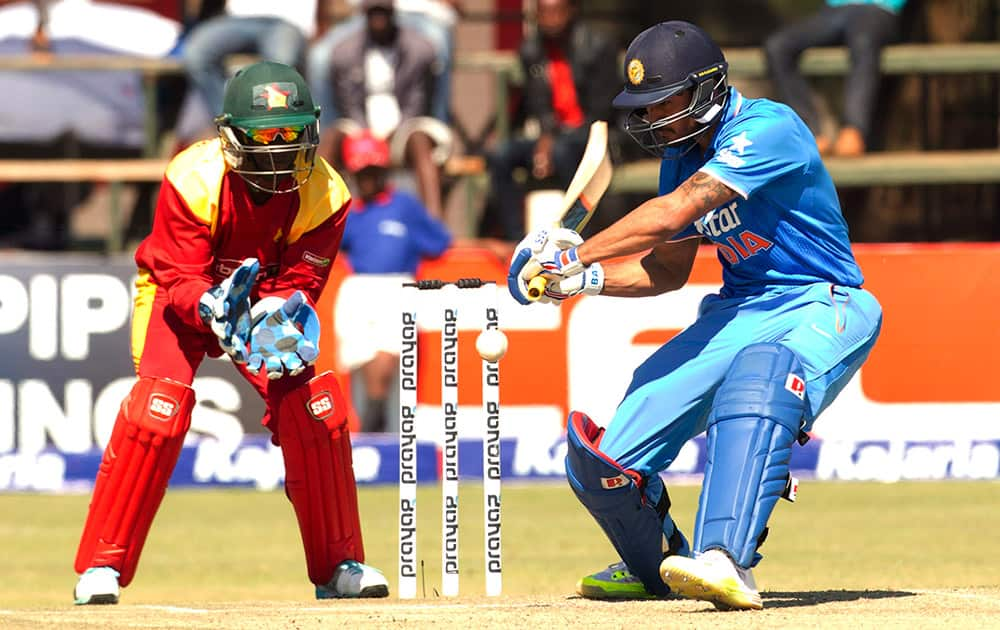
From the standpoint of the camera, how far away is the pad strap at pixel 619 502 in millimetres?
6566

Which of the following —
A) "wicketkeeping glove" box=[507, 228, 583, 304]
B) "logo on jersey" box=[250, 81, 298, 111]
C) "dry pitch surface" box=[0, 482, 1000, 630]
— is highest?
"logo on jersey" box=[250, 81, 298, 111]

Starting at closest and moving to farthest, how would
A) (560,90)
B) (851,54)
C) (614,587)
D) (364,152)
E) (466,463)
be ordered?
(614,587)
(466,463)
(364,152)
(560,90)
(851,54)

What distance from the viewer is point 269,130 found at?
23.0ft

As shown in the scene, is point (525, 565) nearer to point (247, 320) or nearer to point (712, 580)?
point (247, 320)

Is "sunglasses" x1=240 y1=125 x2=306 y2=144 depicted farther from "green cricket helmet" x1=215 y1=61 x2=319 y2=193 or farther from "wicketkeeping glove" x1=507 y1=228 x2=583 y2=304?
"wicketkeeping glove" x1=507 y1=228 x2=583 y2=304

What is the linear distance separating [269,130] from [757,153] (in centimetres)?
182

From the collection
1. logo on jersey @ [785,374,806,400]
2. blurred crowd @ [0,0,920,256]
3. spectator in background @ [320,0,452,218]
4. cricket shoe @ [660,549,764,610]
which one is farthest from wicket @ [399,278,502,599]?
spectator in background @ [320,0,452,218]

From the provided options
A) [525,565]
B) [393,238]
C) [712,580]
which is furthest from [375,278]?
[712,580]

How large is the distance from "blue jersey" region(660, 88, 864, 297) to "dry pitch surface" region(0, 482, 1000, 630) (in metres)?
1.16

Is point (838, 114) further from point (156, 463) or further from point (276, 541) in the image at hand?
point (156, 463)

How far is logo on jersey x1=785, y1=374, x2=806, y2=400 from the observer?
6.32 meters

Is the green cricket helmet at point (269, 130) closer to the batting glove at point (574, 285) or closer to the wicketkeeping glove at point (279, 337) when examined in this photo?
the wicketkeeping glove at point (279, 337)

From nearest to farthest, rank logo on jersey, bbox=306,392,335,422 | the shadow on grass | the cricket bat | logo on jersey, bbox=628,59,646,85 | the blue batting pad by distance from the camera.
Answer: the blue batting pad
the shadow on grass
logo on jersey, bbox=628,59,646,85
the cricket bat
logo on jersey, bbox=306,392,335,422

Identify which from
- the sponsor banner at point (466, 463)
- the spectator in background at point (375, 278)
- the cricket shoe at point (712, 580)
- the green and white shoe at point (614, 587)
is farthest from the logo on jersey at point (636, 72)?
the spectator in background at point (375, 278)
